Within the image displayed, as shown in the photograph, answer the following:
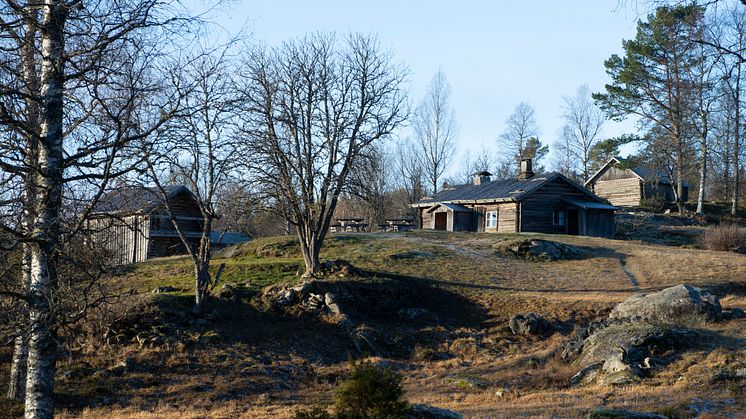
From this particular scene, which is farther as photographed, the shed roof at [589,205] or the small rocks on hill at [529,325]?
the shed roof at [589,205]

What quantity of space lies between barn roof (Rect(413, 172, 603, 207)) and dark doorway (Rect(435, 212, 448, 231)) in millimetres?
1033

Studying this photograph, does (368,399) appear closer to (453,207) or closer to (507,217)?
(507,217)

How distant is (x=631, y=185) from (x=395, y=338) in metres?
45.5

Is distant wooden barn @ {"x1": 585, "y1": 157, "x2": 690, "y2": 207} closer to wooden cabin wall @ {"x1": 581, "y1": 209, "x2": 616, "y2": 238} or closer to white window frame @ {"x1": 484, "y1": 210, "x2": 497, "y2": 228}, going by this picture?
wooden cabin wall @ {"x1": 581, "y1": 209, "x2": 616, "y2": 238}

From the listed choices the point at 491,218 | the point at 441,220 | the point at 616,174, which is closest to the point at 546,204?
the point at 491,218

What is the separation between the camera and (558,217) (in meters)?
42.9

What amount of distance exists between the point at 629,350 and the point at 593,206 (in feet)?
95.0

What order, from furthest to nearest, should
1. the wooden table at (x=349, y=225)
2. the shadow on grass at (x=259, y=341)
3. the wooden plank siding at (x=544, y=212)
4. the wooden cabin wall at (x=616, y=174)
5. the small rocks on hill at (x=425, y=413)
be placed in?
the wooden cabin wall at (x=616, y=174) → the wooden table at (x=349, y=225) → the wooden plank siding at (x=544, y=212) → the shadow on grass at (x=259, y=341) → the small rocks on hill at (x=425, y=413)

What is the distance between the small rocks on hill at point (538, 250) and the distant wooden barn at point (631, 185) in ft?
87.3

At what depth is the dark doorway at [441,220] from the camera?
46.7 metres

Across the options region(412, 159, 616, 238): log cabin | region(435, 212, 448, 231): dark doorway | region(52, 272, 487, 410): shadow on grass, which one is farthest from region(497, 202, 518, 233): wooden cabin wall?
region(52, 272, 487, 410): shadow on grass

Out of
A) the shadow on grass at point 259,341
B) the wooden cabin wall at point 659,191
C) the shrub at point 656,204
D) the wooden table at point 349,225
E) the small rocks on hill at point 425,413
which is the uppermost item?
the wooden cabin wall at point 659,191

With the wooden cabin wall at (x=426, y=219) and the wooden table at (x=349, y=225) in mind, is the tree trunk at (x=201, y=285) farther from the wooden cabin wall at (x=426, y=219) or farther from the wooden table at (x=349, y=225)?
the wooden cabin wall at (x=426, y=219)

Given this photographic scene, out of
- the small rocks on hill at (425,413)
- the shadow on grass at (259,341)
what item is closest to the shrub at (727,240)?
the shadow on grass at (259,341)
